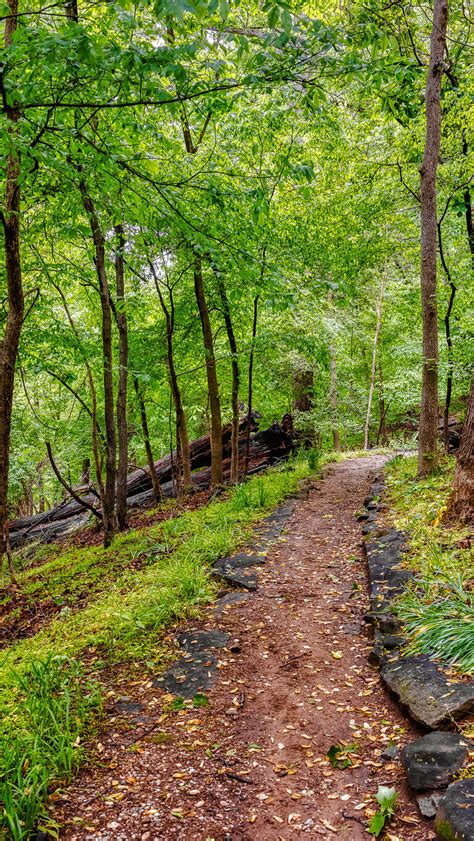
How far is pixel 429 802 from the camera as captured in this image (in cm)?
226

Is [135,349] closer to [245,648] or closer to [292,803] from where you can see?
[245,648]

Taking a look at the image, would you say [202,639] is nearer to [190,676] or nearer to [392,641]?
[190,676]

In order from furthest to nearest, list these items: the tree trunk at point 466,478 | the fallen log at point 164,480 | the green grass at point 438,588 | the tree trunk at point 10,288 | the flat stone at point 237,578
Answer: the fallen log at point 164,480 → the flat stone at point 237,578 → the tree trunk at point 466,478 → the tree trunk at point 10,288 → the green grass at point 438,588

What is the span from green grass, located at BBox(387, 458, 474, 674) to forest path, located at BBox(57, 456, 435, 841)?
0.49 m

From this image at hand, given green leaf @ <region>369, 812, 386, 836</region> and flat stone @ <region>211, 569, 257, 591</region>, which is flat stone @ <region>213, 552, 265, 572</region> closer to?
flat stone @ <region>211, 569, 257, 591</region>

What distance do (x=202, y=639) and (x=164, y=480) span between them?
427 inches

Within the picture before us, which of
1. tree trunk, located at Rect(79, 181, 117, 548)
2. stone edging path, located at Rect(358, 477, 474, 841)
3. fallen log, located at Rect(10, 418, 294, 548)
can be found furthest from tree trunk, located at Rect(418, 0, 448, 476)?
fallen log, located at Rect(10, 418, 294, 548)

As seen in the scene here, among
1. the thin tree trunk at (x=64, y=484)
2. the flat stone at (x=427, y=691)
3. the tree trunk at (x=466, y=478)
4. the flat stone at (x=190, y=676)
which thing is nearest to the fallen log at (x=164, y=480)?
the thin tree trunk at (x=64, y=484)

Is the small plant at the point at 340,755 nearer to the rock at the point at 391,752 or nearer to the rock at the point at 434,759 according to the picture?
the rock at the point at 391,752

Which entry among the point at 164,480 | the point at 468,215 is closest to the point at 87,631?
the point at 468,215

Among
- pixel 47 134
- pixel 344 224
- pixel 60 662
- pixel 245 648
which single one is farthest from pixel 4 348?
pixel 344 224

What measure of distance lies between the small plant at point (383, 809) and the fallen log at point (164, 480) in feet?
35.7

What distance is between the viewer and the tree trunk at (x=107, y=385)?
7.36 meters

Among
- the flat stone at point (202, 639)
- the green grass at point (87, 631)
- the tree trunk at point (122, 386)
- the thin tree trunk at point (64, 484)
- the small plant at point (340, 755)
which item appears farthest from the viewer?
the tree trunk at point (122, 386)
